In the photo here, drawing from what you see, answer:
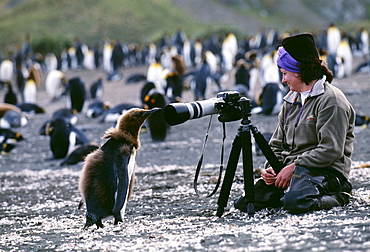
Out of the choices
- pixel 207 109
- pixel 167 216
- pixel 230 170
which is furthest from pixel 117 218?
pixel 207 109

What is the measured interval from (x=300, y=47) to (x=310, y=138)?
0.52m

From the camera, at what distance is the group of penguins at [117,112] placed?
3.72 metres

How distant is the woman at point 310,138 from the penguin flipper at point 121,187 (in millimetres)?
824

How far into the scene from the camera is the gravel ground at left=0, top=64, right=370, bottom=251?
2.71 m

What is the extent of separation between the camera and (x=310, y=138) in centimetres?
334

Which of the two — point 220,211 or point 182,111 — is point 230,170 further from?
point 182,111

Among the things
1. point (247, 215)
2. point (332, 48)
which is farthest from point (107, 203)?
point (332, 48)

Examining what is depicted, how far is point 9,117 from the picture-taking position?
1141 centimetres

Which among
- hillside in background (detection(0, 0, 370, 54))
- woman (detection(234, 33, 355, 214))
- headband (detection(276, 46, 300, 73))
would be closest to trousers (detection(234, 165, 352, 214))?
woman (detection(234, 33, 355, 214))

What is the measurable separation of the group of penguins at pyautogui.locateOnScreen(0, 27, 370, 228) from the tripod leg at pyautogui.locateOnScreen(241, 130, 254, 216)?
2.66 ft

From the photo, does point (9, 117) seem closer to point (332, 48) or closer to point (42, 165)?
point (42, 165)

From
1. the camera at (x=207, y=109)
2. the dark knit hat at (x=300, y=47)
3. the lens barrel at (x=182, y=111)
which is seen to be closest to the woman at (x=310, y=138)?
the dark knit hat at (x=300, y=47)

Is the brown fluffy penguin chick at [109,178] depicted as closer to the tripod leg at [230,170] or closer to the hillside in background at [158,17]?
the tripod leg at [230,170]

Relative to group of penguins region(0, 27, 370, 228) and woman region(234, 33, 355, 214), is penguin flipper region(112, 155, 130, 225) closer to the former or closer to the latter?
group of penguins region(0, 27, 370, 228)
